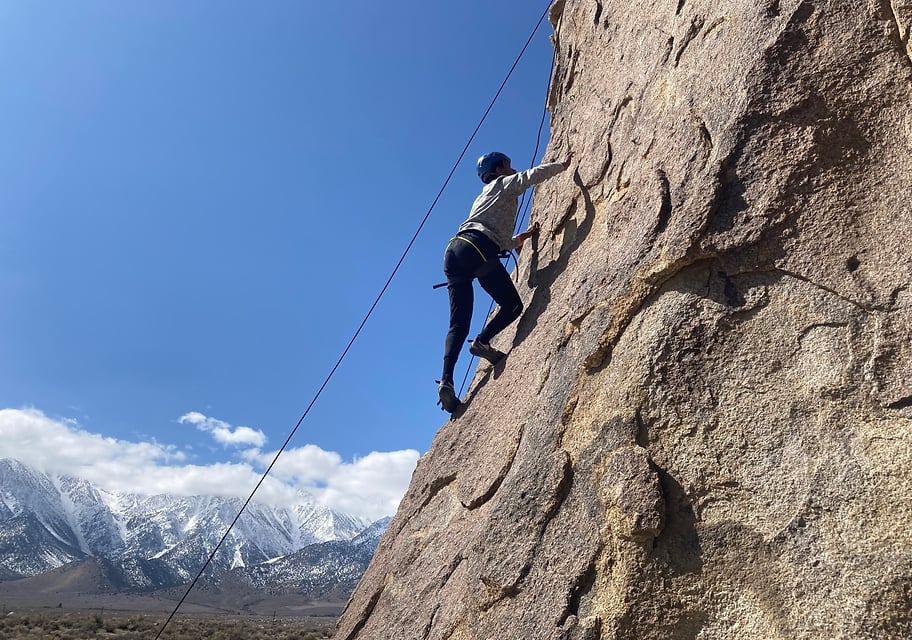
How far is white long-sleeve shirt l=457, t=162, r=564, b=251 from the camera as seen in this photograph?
6.34 metres

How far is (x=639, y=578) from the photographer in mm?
3180

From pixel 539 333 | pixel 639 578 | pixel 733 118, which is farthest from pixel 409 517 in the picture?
pixel 733 118

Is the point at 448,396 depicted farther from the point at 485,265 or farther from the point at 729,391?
the point at 729,391

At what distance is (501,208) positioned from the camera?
6488 millimetres

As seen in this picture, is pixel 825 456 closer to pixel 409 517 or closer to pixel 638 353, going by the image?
pixel 638 353

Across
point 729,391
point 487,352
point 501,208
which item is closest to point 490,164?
point 501,208

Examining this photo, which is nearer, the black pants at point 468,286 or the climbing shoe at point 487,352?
the climbing shoe at point 487,352

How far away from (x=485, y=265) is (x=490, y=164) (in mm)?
1244

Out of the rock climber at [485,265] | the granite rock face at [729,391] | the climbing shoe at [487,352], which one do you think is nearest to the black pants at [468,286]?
the rock climber at [485,265]

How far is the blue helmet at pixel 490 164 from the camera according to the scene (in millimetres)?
6918

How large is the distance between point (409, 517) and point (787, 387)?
343cm

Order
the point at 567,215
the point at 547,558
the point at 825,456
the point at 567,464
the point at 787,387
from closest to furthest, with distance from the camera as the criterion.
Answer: the point at 825,456, the point at 787,387, the point at 547,558, the point at 567,464, the point at 567,215

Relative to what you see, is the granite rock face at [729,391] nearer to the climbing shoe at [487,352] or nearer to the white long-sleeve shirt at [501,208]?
the climbing shoe at [487,352]

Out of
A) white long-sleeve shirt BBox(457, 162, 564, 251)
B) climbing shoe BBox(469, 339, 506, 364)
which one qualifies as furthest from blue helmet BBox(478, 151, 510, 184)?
climbing shoe BBox(469, 339, 506, 364)
